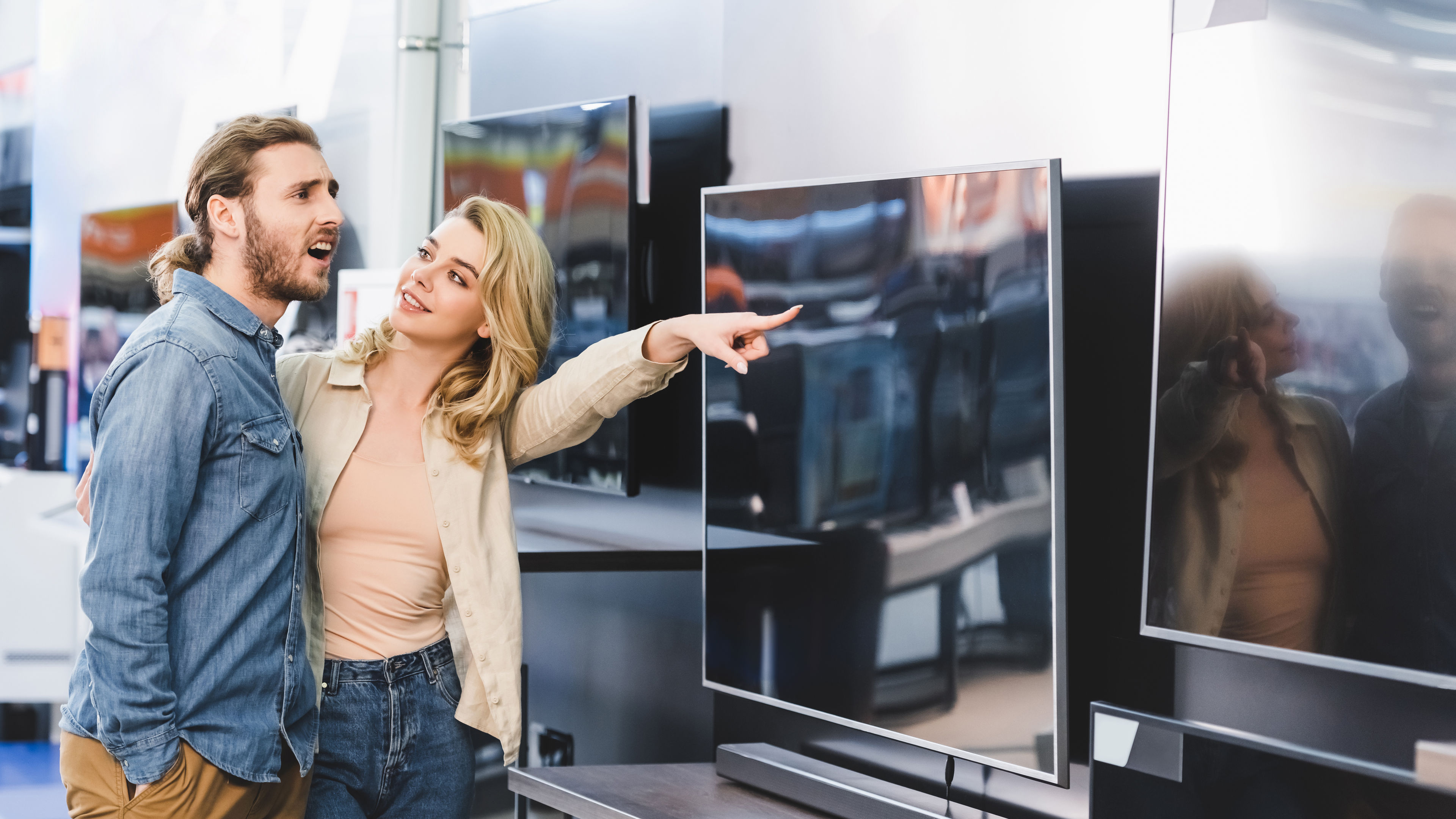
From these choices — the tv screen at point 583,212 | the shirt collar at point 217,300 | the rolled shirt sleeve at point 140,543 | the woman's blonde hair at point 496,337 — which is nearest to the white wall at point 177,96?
the tv screen at point 583,212

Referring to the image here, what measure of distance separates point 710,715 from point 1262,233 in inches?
68.9

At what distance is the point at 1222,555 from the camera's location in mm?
1637

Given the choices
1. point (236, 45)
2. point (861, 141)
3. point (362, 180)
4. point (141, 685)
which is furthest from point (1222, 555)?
point (236, 45)

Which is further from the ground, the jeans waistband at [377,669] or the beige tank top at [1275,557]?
the beige tank top at [1275,557]

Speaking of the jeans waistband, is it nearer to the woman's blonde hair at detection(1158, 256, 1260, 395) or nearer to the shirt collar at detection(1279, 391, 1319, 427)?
the woman's blonde hair at detection(1158, 256, 1260, 395)

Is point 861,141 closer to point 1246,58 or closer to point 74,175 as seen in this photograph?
point 1246,58

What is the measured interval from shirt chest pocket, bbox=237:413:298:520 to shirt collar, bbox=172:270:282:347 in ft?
0.43

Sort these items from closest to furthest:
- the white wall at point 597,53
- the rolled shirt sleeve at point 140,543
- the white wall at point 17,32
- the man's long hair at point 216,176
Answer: the rolled shirt sleeve at point 140,543 < the man's long hair at point 216,176 < the white wall at point 597,53 < the white wall at point 17,32

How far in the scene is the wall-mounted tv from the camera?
191 inches

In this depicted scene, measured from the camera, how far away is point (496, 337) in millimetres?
1882

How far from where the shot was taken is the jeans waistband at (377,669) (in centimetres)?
174

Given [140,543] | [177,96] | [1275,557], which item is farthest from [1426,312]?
[177,96]

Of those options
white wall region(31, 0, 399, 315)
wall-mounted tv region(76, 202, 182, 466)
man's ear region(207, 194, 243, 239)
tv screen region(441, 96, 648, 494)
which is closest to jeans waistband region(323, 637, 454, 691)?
man's ear region(207, 194, 243, 239)

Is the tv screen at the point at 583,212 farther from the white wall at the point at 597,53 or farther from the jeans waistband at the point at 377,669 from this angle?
the jeans waistband at the point at 377,669
